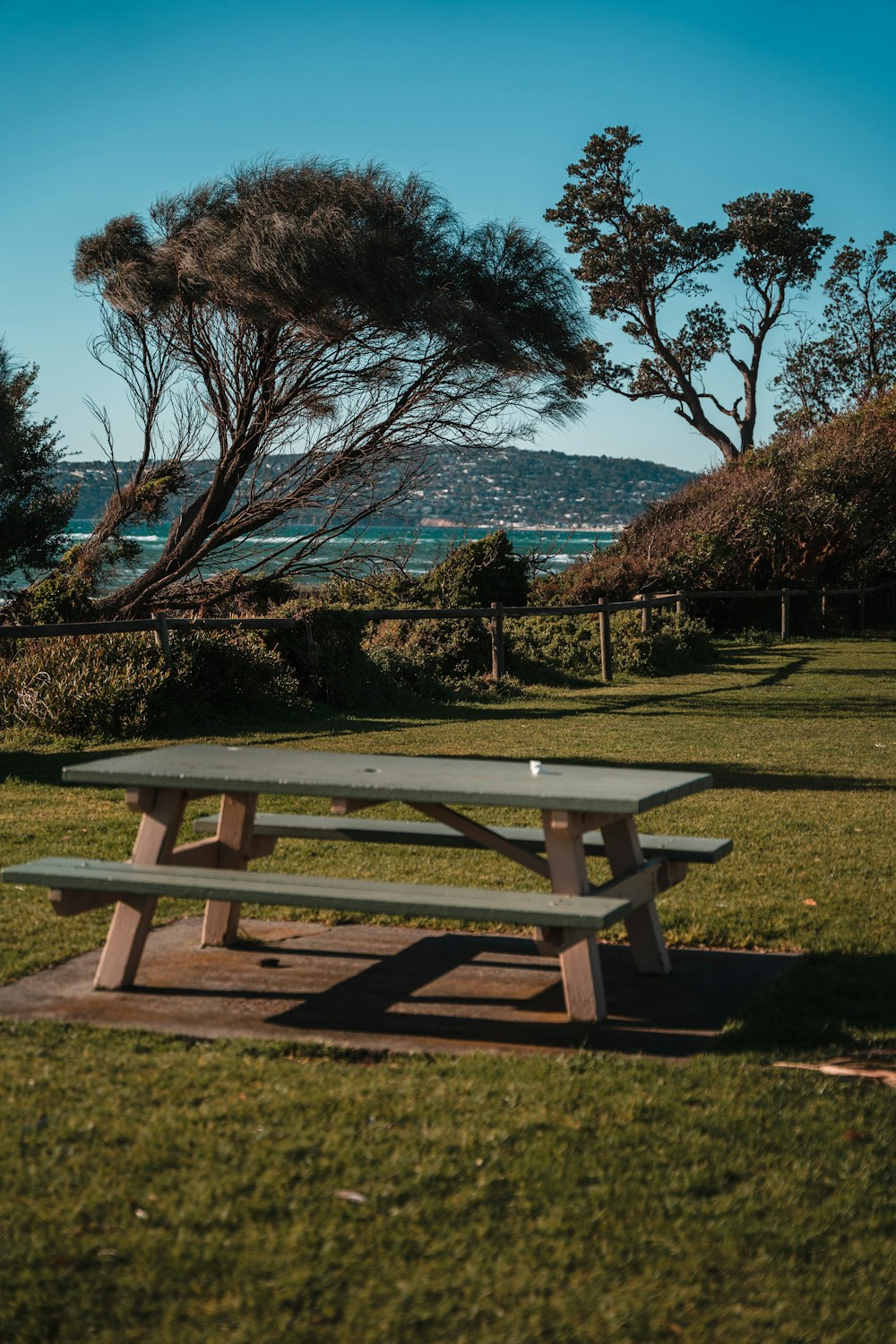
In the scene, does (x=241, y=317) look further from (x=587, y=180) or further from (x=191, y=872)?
(x=587, y=180)

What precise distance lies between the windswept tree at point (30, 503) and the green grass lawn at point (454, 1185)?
14.9 m

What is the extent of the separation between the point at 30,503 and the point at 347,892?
55.1 feet

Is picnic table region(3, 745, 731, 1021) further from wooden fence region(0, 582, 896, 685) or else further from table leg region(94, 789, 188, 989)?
wooden fence region(0, 582, 896, 685)

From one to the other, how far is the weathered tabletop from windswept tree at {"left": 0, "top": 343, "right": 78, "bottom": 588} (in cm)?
1460

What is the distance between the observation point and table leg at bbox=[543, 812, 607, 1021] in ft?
13.5

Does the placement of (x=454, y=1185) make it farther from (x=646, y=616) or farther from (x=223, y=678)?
(x=646, y=616)

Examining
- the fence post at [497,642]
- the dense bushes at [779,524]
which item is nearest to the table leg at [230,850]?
the fence post at [497,642]

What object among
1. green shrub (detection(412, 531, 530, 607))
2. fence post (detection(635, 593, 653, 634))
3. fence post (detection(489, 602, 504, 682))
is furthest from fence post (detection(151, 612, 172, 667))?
fence post (detection(635, 593, 653, 634))

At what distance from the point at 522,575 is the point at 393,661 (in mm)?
5495

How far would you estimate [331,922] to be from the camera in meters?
5.44

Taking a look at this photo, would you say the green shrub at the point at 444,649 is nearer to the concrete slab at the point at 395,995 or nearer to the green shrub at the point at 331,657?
the green shrub at the point at 331,657

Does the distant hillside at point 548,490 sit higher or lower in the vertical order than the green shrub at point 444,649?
higher

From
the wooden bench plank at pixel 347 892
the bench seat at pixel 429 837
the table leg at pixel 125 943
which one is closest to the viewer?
the wooden bench plank at pixel 347 892

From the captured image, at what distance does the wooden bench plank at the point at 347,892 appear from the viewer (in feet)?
12.6
